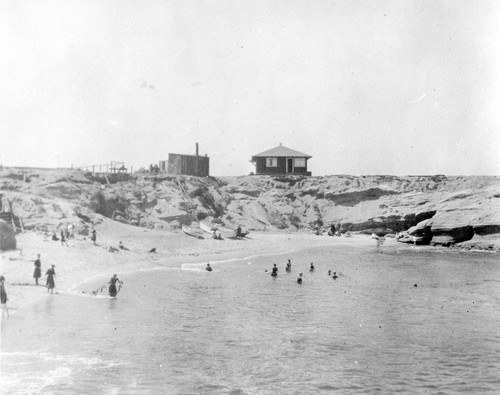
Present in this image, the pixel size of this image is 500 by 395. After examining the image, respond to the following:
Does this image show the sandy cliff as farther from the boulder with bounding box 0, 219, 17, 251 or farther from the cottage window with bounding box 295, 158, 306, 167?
the boulder with bounding box 0, 219, 17, 251

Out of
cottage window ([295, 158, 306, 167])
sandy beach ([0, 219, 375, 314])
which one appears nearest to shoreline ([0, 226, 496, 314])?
sandy beach ([0, 219, 375, 314])

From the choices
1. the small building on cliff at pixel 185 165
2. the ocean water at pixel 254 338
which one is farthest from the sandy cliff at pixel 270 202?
the ocean water at pixel 254 338

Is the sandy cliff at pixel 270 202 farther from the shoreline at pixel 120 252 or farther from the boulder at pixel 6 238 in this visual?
the boulder at pixel 6 238

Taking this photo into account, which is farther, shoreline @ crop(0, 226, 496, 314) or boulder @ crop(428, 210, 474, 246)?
boulder @ crop(428, 210, 474, 246)

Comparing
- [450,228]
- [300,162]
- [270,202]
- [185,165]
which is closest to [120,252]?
[270,202]

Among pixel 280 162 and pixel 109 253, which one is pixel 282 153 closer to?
pixel 280 162

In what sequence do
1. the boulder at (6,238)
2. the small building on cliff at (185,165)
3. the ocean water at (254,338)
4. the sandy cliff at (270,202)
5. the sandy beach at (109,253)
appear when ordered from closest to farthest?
the ocean water at (254,338) < the sandy beach at (109,253) < the boulder at (6,238) < the sandy cliff at (270,202) < the small building on cliff at (185,165)

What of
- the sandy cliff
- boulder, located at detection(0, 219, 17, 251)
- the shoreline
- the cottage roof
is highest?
the cottage roof
